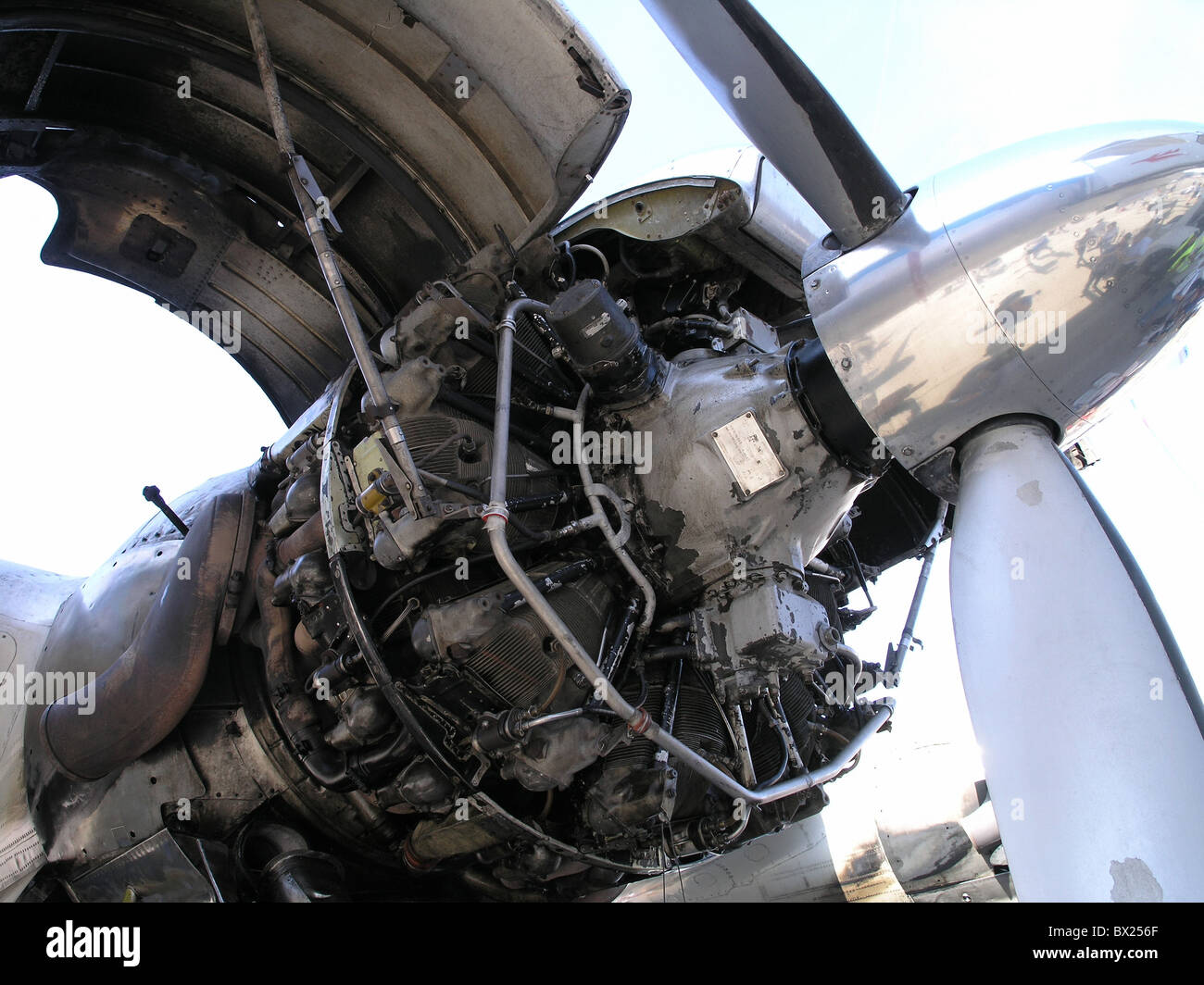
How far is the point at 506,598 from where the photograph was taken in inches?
186

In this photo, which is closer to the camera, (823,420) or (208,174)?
(823,420)

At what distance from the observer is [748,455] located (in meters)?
4.98

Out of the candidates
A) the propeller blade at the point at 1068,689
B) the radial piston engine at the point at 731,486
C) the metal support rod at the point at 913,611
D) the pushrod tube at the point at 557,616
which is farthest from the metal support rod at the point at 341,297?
the metal support rod at the point at 913,611

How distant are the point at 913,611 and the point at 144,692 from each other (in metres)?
4.58

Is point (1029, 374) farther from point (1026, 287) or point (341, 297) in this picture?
point (341, 297)

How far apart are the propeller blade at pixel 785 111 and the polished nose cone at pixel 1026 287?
20 centimetres

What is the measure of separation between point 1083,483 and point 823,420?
122cm

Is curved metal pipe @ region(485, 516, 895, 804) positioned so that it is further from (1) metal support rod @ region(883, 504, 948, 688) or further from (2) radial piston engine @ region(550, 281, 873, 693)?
(1) metal support rod @ region(883, 504, 948, 688)

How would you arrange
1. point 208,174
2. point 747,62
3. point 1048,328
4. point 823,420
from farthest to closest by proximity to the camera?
point 208,174, point 823,420, point 747,62, point 1048,328

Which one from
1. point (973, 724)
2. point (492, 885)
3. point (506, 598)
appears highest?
point (506, 598)

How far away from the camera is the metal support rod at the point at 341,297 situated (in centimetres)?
463
